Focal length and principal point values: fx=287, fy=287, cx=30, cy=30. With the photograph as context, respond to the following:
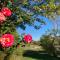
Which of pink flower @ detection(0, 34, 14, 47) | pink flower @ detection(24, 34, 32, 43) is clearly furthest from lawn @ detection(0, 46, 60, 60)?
pink flower @ detection(0, 34, 14, 47)

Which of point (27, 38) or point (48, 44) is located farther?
point (48, 44)

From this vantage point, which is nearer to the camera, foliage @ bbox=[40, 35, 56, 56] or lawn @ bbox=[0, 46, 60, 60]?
lawn @ bbox=[0, 46, 60, 60]

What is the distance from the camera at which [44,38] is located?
979 inches

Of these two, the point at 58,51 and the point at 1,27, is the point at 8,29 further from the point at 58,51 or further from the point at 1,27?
the point at 58,51

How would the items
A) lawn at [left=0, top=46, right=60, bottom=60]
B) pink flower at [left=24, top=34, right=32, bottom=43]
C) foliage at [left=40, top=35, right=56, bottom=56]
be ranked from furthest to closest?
foliage at [left=40, top=35, right=56, bottom=56]
lawn at [left=0, top=46, right=60, bottom=60]
pink flower at [left=24, top=34, right=32, bottom=43]

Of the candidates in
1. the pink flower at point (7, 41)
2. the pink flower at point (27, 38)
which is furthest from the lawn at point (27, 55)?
the pink flower at point (7, 41)

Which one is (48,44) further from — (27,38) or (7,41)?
(7,41)

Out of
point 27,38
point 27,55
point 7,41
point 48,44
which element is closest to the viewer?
point 7,41

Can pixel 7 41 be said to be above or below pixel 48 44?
above

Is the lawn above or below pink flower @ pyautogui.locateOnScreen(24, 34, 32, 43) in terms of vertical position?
below

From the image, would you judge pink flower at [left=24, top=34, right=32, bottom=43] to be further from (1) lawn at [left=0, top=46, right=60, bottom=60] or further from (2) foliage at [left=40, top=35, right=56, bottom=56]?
(2) foliage at [left=40, top=35, right=56, bottom=56]

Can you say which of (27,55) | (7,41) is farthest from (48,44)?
(7,41)

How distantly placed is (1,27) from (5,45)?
78 centimetres

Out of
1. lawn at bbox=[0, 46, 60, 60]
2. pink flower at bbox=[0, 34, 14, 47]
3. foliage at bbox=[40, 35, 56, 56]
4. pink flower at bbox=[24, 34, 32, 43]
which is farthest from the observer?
foliage at bbox=[40, 35, 56, 56]
